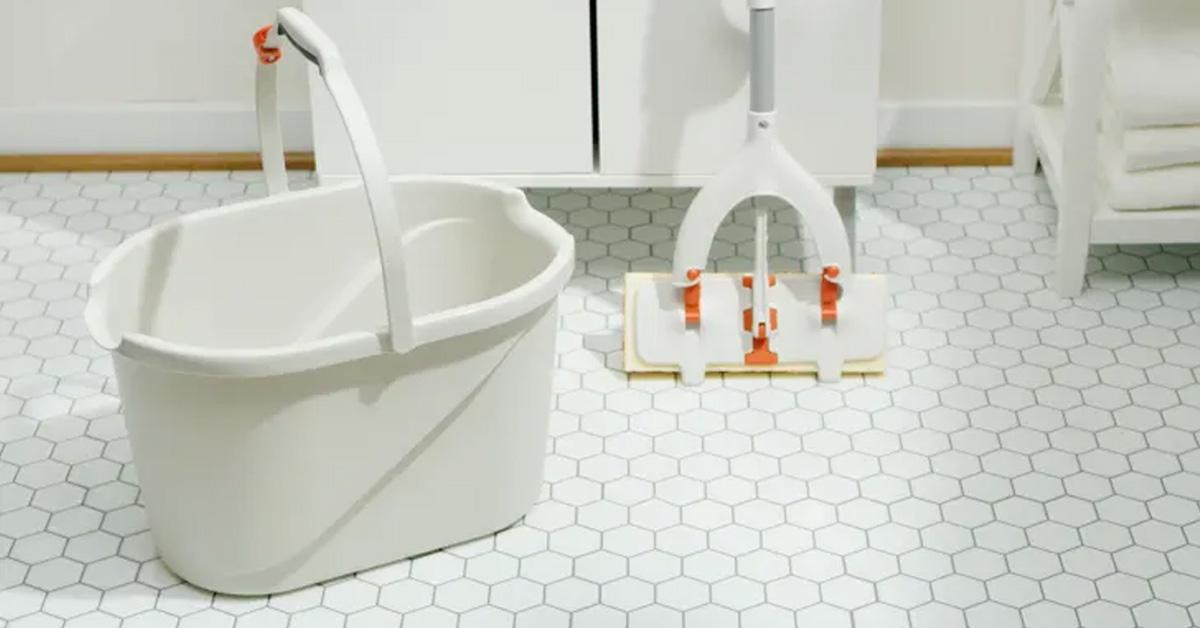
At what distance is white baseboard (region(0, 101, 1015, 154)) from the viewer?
8.82ft

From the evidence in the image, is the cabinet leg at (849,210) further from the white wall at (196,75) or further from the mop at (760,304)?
the white wall at (196,75)

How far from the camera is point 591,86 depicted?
87.7 inches

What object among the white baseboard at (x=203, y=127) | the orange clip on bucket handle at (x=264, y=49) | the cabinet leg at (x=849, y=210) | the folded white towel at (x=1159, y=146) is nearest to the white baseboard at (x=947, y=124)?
the white baseboard at (x=203, y=127)

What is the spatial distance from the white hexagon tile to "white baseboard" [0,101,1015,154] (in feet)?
0.66

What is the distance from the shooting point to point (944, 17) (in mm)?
2623

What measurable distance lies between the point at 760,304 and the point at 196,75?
3.24 ft

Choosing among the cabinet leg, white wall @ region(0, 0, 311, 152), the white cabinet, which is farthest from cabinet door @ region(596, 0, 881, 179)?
white wall @ region(0, 0, 311, 152)

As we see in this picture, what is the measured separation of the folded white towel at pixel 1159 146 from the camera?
2.21 meters

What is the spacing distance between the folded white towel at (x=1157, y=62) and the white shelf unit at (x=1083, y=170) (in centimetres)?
4

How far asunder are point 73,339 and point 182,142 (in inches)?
20.6

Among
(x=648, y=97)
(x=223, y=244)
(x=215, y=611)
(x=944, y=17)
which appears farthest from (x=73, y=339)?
(x=944, y=17)

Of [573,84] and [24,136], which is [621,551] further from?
[24,136]

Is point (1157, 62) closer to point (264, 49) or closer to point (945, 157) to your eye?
point (945, 157)

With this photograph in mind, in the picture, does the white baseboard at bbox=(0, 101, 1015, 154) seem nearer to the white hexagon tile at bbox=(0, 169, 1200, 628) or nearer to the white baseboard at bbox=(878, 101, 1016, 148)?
the white baseboard at bbox=(878, 101, 1016, 148)
